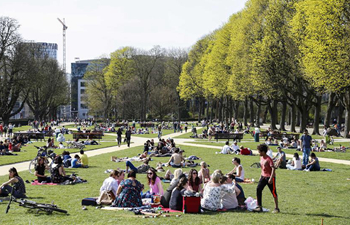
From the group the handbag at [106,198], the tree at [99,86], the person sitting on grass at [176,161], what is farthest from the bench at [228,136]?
the tree at [99,86]

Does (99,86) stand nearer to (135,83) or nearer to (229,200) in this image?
(135,83)

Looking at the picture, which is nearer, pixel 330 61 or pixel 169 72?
pixel 330 61

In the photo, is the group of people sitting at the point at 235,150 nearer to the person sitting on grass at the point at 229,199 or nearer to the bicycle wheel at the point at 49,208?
the person sitting on grass at the point at 229,199

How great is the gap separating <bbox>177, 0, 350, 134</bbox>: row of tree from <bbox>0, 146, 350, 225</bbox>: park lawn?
45.4 feet

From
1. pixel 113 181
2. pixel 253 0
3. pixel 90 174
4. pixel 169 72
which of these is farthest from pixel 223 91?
pixel 113 181

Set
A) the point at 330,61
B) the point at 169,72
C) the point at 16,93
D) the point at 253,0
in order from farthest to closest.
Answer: the point at 169,72 → the point at 16,93 → the point at 253,0 → the point at 330,61

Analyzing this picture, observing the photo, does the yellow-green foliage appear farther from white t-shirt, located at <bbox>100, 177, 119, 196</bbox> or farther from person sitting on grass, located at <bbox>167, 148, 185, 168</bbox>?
white t-shirt, located at <bbox>100, 177, 119, 196</bbox>

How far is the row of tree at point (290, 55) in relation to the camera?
3119 cm

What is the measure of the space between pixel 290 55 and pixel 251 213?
31.3 m

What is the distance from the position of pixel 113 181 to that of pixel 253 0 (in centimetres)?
4017

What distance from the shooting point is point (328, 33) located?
31.0 meters

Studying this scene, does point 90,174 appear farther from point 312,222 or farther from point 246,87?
point 246,87

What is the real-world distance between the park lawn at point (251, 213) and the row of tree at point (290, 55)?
45.4 feet

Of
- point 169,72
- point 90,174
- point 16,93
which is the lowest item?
point 90,174
